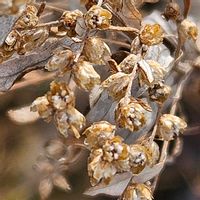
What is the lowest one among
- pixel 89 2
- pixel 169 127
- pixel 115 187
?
pixel 115 187

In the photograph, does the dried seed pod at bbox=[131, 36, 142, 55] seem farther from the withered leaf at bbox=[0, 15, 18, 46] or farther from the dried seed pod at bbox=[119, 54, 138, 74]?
the withered leaf at bbox=[0, 15, 18, 46]

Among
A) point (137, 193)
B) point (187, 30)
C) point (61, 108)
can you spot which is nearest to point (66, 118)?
point (61, 108)

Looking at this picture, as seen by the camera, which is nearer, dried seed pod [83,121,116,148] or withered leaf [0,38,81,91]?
dried seed pod [83,121,116,148]

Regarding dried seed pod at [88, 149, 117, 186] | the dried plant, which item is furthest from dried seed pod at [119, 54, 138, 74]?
dried seed pod at [88, 149, 117, 186]

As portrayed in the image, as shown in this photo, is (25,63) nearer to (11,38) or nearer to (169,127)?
(11,38)

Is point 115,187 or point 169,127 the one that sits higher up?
point 169,127

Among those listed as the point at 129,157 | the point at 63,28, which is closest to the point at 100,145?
the point at 129,157

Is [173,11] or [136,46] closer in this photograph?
[136,46]
